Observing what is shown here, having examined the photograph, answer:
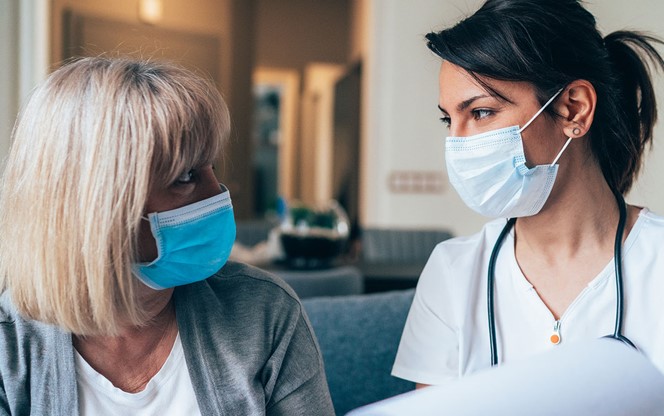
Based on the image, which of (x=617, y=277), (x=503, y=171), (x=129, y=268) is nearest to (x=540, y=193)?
(x=503, y=171)

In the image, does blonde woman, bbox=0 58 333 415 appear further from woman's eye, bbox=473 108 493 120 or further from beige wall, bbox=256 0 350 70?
beige wall, bbox=256 0 350 70

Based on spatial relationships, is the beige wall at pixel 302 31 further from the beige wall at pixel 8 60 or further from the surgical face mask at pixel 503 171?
the surgical face mask at pixel 503 171

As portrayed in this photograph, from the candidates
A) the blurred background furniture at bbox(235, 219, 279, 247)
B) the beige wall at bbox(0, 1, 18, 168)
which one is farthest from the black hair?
the beige wall at bbox(0, 1, 18, 168)

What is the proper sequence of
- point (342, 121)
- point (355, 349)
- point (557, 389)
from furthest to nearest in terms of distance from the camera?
point (342, 121)
point (355, 349)
point (557, 389)

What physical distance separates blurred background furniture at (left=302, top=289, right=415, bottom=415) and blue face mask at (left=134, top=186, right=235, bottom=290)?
15.8 inches

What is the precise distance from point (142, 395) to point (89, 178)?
32 centimetres

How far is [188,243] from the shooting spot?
0.95 metres

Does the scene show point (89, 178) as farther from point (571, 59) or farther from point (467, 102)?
point (571, 59)

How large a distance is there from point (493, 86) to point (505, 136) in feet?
0.28

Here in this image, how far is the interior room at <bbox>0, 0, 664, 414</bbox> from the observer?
4.45ft

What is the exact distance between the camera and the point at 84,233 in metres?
0.88

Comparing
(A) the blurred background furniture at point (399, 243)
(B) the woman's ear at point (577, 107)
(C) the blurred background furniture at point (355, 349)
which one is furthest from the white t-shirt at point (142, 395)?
(A) the blurred background furniture at point (399, 243)

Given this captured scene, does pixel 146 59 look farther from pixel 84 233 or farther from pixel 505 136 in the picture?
pixel 505 136

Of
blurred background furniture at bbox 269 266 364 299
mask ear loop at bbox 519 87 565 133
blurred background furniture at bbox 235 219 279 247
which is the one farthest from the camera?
blurred background furniture at bbox 235 219 279 247
